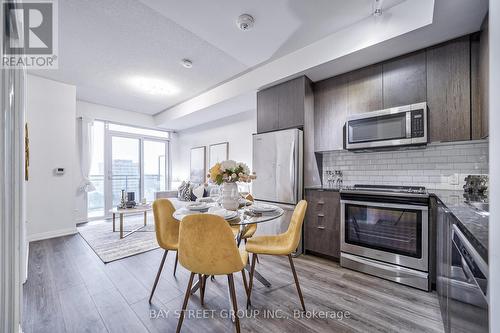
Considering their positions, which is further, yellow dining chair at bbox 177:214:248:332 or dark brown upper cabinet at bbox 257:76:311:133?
dark brown upper cabinet at bbox 257:76:311:133

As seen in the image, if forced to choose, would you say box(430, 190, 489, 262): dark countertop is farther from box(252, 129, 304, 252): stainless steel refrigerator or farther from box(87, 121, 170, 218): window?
box(87, 121, 170, 218): window

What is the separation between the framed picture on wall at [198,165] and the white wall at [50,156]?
268cm

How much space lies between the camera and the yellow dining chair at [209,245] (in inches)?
49.7

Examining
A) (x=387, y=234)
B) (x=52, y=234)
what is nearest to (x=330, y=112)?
(x=387, y=234)

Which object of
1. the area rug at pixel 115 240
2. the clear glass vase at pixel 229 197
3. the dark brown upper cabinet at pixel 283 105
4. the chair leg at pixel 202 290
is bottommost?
the area rug at pixel 115 240

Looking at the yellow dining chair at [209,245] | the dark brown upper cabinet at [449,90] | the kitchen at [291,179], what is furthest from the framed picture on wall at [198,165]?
the dark brown upper cabinet at [449,90]

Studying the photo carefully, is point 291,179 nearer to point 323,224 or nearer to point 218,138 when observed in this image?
point 323,224

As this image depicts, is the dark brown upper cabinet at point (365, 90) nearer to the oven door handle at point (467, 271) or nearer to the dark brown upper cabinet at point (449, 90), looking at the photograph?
the dark brown upper cabinet at point (449, 90)

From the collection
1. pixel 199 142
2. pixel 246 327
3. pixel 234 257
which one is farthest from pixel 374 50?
pixel 199 142

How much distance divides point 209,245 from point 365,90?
2651mm

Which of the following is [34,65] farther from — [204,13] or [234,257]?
[234,257]

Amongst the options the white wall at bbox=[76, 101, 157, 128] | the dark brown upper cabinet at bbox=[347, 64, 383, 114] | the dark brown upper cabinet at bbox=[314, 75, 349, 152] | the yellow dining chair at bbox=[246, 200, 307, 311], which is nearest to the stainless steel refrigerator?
the dark brown upper cabinet at bbox=[314, 75, 349, 152]

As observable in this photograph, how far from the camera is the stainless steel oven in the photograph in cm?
197

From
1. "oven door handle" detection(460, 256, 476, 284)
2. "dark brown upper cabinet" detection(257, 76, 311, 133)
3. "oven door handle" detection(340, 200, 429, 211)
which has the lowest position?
"oven door handle" detection(460, 256, 476, 284)
